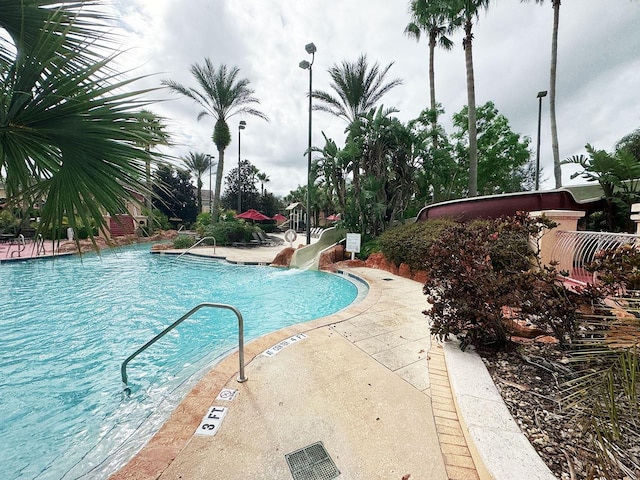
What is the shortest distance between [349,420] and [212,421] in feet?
3.95

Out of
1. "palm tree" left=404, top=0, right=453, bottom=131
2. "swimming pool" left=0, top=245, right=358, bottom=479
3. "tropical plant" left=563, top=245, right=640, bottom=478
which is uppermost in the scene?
"palm tree" left=404, top=0, right=453, bottom=131

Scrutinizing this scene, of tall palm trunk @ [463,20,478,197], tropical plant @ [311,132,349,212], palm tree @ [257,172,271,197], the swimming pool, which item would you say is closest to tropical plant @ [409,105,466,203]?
tall palm trunk @ [463,20,478,197]

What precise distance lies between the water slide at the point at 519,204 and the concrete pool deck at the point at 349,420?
20.9ft

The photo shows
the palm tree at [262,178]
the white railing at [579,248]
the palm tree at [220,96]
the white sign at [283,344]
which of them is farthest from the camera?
the palm tree at [262,178]

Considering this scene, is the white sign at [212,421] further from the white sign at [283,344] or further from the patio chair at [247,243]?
the patio chair at [247,243]

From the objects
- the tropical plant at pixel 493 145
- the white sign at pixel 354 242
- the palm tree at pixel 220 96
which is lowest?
the white sign at pixel 354 242

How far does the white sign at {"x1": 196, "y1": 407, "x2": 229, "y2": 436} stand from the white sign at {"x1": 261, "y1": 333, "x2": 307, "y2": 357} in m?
1.10

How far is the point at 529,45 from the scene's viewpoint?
1282cm

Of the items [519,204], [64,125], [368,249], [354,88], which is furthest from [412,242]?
[354,88]

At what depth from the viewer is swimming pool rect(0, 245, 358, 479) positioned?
2.64 m

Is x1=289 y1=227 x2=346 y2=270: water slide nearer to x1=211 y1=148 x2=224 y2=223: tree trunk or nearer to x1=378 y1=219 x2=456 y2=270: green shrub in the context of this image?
x1=378 y1=219 x2=456 y2=270: green shrub

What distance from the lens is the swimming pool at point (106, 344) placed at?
2.64 m

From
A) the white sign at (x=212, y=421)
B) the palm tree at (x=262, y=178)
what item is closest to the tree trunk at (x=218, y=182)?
the white sign at (x=212, y=421)

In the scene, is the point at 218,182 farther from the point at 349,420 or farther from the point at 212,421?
the point at 349,420
